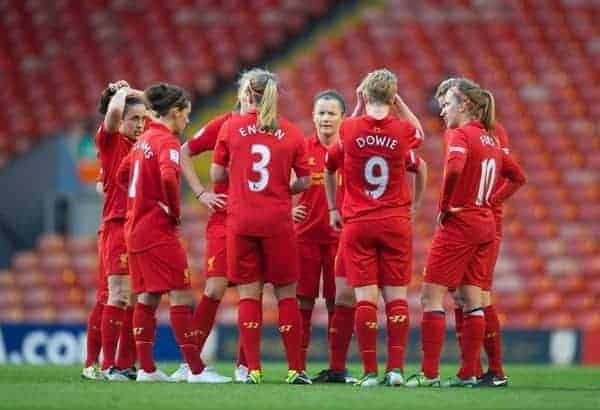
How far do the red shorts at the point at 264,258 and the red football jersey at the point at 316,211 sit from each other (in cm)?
78

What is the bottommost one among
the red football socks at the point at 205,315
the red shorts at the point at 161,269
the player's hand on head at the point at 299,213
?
the red football socks at the point at 205,315

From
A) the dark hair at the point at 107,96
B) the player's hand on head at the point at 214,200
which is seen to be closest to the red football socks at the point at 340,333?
the player's hand on head at the point at 214,200

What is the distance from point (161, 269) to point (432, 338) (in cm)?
173

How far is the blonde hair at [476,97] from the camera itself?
9.76m

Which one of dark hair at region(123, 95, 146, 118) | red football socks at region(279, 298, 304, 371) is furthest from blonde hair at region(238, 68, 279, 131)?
red football socks at region(279, 298, 304, 371)

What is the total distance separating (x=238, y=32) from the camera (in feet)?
70.8

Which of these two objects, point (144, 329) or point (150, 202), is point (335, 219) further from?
point (144, 329)

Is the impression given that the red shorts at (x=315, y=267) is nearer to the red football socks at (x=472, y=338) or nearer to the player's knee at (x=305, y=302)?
the player's knee at (x=305, y=302)

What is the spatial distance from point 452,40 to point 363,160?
1130cm

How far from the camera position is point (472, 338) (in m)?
9.70

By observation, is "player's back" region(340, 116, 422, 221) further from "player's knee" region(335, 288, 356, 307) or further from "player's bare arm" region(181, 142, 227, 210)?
"player's bare arm" region(181, 142, 227, 210)

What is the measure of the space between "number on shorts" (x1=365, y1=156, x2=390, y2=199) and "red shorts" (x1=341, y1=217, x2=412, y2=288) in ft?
0.58

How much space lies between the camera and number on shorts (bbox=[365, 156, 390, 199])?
9.52 metres

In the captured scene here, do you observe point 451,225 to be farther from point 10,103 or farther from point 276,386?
point 10,103
